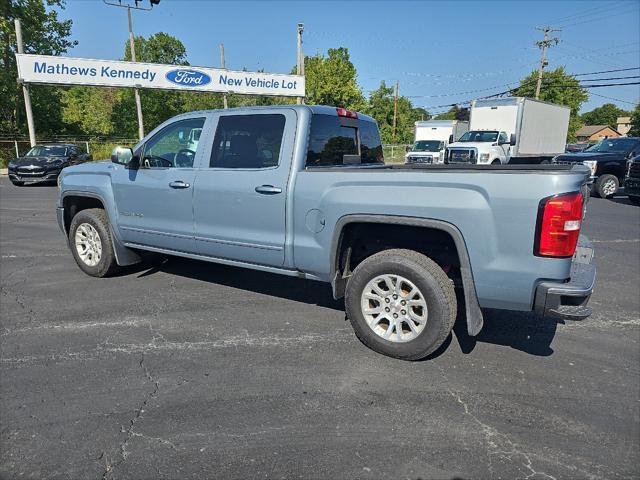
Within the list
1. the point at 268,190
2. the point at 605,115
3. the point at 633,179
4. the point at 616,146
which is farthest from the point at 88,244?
the point at 605,115

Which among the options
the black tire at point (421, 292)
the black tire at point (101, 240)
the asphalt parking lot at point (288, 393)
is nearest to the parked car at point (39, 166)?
the black tire at point (101, 240)

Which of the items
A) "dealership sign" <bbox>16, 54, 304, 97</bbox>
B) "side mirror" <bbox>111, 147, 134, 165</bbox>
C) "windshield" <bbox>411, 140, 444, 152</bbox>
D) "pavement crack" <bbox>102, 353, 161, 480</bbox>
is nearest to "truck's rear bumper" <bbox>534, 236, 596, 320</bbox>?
"pavement crack" <bbox>102, 353, 161, 480</bbox>

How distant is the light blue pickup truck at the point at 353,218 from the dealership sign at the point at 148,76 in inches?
925

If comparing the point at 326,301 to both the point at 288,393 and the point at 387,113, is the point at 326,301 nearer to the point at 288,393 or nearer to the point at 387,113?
the point at 288,393

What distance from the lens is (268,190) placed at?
387cm

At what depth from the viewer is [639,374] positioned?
10.8ft

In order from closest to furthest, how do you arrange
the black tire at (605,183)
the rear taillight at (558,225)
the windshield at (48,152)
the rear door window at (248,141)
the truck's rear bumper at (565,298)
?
the rear taillight at (558,225), the truck's rear bumper at (565,298), the rear door window at (248,141), the black tire at (605,183), the windshield at (48,152)

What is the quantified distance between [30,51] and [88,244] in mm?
36295

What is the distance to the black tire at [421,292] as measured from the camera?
3.24 metres

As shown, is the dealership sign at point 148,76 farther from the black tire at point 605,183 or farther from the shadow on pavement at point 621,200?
the shadow on pavement at point 621,200

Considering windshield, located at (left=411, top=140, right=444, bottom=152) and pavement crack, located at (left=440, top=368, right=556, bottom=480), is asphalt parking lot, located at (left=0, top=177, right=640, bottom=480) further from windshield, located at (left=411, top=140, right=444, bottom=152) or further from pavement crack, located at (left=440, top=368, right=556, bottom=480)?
windshield, located at (left=411, top=140, right=444, bottom=152)

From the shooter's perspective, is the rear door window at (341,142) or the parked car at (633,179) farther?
the parked car at (633,179)

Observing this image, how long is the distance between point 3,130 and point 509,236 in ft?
124

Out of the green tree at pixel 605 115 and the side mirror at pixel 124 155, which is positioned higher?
the green tree at pixel 605 115
